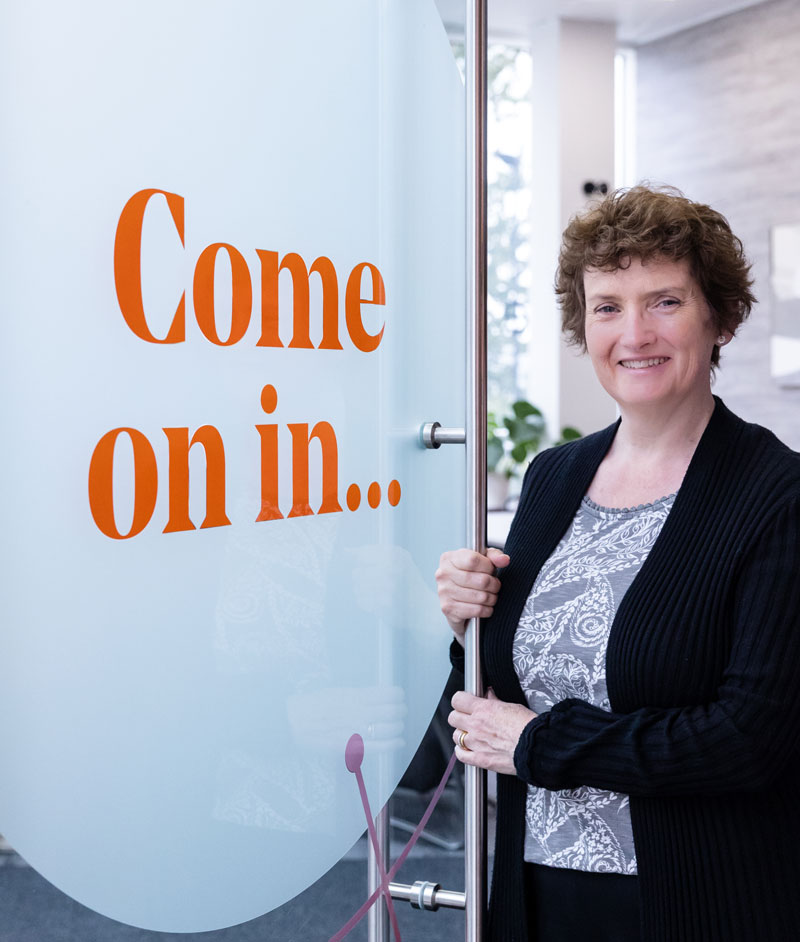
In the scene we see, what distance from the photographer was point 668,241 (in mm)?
1229

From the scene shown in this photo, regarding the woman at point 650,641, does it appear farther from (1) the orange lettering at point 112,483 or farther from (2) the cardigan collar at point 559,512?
(1) the orange lettering at point 112,483

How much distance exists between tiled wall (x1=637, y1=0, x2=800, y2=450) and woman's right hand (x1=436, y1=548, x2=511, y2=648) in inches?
170

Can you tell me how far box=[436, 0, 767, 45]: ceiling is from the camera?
523 cm

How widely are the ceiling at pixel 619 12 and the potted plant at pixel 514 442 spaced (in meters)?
1.80

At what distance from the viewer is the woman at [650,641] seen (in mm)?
1081

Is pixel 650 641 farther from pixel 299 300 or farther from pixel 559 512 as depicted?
pixel 299 300

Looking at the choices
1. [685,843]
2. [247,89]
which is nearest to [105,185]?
[247,89]

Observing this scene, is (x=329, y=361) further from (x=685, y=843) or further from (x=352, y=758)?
(x=685, y=843)

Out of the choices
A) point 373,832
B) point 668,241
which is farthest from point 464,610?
point 668,241

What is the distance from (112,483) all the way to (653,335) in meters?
0.65

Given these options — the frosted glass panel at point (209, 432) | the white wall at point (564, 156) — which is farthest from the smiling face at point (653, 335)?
the white wall at point (564, 156)

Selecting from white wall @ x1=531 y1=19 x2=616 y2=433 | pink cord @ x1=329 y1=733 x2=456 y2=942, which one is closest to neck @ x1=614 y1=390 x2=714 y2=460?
pink cord @ x1=329 y1=733 x2=456 y2=942

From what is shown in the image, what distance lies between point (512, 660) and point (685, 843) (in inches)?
10.2

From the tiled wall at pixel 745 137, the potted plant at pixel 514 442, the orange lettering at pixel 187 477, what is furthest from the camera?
the potted plant at pixel 514 442
